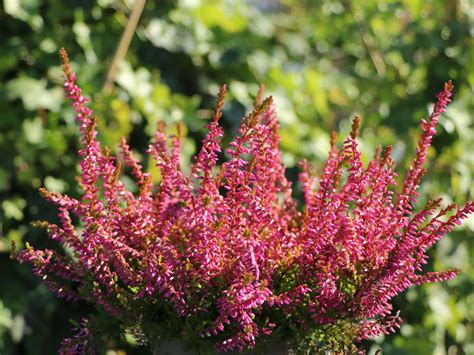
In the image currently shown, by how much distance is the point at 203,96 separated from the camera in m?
3.66

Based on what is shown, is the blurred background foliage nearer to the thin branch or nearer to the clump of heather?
the thin branch

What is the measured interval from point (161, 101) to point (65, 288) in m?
1.78

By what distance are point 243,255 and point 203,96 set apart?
2.22 m

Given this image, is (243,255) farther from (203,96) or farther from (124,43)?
(203,96)

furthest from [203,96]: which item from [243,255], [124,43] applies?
[243,255]

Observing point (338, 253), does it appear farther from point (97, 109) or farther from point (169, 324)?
point (97, 109)

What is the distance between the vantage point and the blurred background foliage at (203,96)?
3.15m

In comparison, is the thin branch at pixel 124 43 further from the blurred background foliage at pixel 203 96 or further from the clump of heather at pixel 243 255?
the clump of heather at pixel 243 255

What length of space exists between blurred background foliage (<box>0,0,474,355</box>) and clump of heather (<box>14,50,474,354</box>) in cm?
142

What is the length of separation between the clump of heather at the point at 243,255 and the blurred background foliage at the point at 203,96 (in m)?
1.42

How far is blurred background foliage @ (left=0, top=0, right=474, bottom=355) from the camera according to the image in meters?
3.15

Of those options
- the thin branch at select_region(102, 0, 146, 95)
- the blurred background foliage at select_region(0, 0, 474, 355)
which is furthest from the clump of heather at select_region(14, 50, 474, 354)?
the thin branch at select_region(102, 0, 146, 95)

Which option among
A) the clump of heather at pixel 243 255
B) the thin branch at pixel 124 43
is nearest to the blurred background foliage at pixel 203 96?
the thin branch at pixel 124 43

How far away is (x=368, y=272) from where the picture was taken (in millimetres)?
1562
